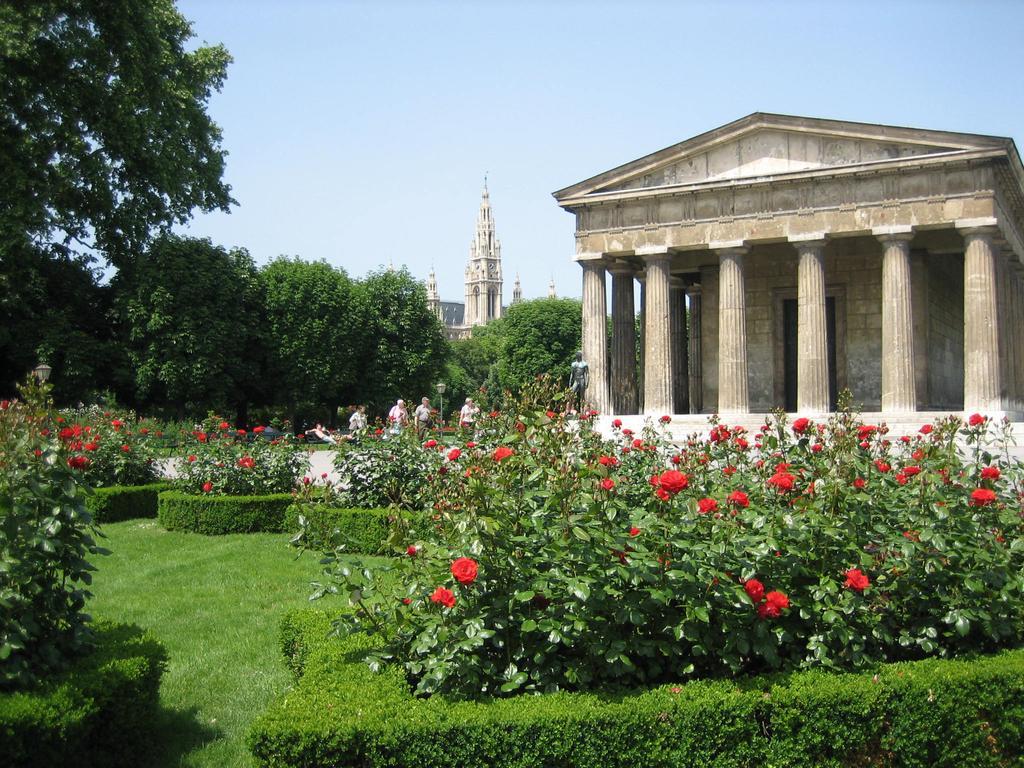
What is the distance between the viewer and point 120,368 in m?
38.0

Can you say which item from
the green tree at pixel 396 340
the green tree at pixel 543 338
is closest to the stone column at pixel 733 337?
the green tree at pixel 396 340

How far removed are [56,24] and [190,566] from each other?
23363 millimetres

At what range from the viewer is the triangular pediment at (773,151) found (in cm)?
2509

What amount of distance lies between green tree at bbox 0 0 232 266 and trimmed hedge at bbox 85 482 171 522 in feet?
51.7

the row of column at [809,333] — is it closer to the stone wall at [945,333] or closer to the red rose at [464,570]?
the stone wall at [945,333]

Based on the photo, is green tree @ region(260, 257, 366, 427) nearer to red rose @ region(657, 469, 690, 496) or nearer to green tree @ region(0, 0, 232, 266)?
green tree @ region(0, 0, 232, 266)

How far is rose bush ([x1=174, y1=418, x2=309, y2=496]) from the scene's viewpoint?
15625 millimetres

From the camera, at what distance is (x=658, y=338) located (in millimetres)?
28984

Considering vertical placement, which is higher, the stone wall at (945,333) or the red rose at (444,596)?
the stone wall at (945,333)

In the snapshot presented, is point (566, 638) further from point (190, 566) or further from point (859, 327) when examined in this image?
point (859, 327)

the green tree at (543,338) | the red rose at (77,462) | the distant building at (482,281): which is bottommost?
the red rose at (77,462)

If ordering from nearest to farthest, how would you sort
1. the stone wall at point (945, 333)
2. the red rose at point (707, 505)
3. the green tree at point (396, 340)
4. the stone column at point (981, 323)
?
the red rose at point (707, 505), the stone column at point (981, 323), the stone wall at point (945, 333), the green tree at point (396, 340)

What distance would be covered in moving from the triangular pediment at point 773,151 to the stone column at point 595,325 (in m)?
2.58

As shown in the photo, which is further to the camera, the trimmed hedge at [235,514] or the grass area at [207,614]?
the trimmed hedge at [235,514]
